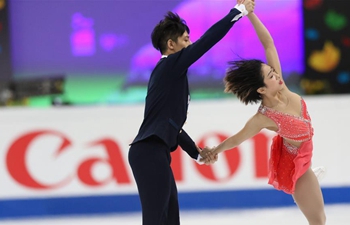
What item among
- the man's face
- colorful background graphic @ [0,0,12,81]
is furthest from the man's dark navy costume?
colorful background graphic @ [0,0,12,81]

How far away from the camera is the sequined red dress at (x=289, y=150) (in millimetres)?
2939

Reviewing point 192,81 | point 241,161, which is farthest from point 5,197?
point 192,81

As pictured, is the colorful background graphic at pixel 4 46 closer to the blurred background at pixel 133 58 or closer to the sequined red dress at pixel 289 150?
the blurred background at pixel 133 58

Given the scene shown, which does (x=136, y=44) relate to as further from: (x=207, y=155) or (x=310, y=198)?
(x=310, y=198)

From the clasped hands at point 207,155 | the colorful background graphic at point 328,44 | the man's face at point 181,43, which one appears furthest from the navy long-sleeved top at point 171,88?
the colorful background graphic at point 328,44

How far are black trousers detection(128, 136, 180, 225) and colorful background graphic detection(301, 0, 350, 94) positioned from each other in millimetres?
6509

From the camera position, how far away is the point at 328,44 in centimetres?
892

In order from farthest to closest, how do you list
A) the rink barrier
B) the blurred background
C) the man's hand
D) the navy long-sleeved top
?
the blurred background → the rink barrier → the man's hand → the navy long-sleeved top

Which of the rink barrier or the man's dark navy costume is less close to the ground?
the man's dark navy costume

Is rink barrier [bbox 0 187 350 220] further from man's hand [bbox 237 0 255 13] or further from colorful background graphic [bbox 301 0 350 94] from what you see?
colorful background graphic [bbox 301 0 350 94]

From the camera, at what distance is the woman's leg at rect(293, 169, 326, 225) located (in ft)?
9.73

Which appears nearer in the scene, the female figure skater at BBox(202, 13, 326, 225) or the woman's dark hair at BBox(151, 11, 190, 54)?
the woman's dark hair at BBox(151, 11, 190, 54)

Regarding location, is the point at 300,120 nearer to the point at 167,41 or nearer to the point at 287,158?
the point at 287,158

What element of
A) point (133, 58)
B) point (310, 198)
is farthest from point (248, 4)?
point (133, 58)
